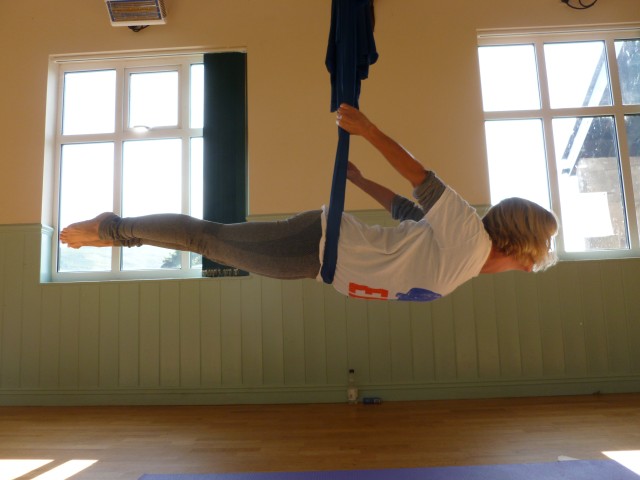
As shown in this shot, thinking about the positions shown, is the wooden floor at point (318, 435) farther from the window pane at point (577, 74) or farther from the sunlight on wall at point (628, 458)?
the window pane at point (577, 74)

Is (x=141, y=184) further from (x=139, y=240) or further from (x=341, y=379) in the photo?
(x=139, y=240)

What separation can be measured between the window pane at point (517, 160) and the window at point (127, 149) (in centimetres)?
240

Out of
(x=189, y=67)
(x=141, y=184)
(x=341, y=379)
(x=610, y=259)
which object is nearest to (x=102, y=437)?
(x=341, y=379)

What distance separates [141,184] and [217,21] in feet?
4.88

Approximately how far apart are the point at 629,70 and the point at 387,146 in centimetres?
360

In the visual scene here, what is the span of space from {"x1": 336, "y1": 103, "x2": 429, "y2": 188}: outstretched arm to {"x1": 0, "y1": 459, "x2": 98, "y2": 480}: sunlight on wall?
1965mm

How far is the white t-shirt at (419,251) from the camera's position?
5.18 feet

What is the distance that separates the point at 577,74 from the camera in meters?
4.16

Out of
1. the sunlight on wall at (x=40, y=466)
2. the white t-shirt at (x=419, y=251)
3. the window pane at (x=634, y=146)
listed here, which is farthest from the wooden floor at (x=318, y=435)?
the window pane at (x=634, y=146)

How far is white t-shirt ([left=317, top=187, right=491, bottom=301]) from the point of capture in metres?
1.58

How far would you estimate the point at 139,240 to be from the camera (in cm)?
178

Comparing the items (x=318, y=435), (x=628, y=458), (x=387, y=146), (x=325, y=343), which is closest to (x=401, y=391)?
(x=325, y=343)

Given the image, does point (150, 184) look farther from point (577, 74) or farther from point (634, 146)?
point (634, 146)

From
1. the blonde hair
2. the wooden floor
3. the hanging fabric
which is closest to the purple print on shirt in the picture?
the blonde hair
